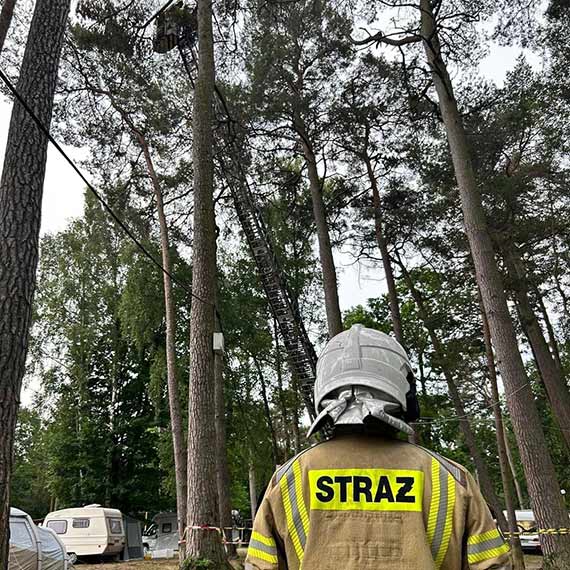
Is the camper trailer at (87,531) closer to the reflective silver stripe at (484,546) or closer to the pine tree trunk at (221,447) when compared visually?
the pine tree trunk at (221,447)

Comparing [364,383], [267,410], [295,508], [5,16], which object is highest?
[5,16]

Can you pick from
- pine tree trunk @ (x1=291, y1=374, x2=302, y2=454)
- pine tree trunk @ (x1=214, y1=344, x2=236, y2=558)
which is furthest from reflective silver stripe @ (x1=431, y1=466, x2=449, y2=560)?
pine tree trunk @ (x1=291, y1=374, x2=302, y2=454)

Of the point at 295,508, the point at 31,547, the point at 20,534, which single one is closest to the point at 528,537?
the point at 31,547

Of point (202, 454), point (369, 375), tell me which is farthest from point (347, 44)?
point (369, 375)

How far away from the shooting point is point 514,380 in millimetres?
8961

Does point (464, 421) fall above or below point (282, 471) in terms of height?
above

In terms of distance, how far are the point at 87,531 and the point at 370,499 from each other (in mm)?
19369

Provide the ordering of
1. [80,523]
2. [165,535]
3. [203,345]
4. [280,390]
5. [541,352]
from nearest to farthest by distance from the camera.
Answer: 1. [203,345]
2. [541,352]
3. [80,523]
4. [280,390]
5. [165,535]

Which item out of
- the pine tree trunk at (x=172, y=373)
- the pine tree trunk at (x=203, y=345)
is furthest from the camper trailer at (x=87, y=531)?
the pine tree trunk at (x=203, y=345)

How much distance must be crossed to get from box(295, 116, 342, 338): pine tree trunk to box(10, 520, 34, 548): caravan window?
24.9 ft

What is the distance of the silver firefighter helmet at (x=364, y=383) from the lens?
1583 mm

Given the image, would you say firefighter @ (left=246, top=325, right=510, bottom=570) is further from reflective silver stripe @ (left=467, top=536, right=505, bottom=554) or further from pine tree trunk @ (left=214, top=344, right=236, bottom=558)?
pine tree trunk @ (left=214, top=344, right=236, bottom=558)

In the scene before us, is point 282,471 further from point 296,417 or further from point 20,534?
point 296,417

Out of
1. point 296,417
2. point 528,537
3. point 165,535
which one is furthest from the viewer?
point 165,535
